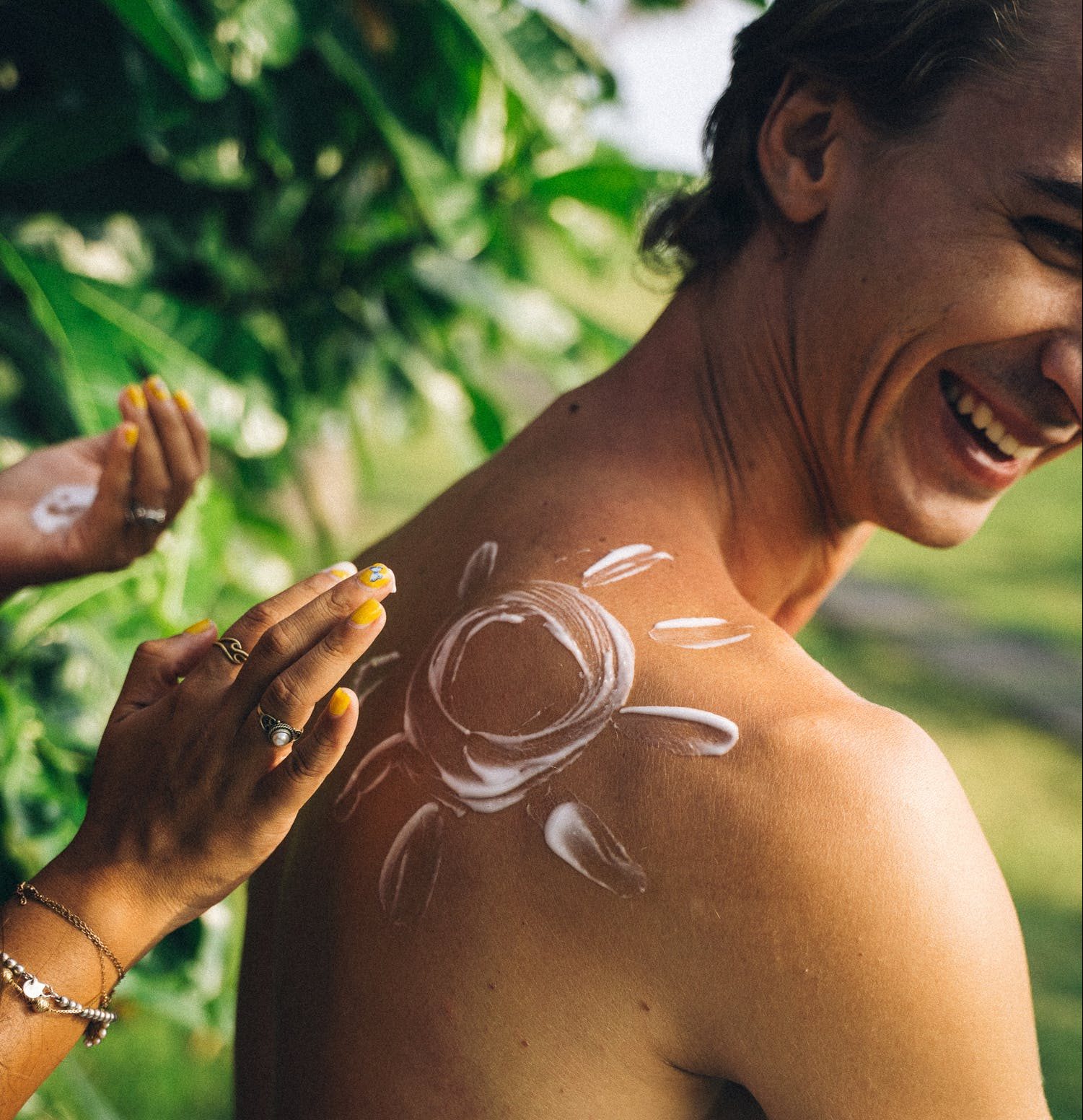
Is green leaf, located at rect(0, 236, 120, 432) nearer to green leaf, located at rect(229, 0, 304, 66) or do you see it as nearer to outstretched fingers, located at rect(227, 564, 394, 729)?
green leaf, located at rect(229, 0, 304, 66)

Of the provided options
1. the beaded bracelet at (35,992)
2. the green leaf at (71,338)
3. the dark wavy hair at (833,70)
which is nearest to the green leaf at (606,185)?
the green leaf at (71,338)

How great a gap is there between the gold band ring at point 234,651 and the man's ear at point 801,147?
78 cm

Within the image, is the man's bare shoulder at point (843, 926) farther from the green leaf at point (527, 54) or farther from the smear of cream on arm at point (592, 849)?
the green leaf at point (527, 54)

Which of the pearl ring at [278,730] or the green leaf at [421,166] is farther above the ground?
the pearl ring at [278,730]

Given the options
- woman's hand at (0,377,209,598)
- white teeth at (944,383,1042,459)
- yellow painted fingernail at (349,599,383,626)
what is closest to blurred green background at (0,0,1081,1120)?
woman's hand at (0,377,209,598)

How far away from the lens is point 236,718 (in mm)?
963

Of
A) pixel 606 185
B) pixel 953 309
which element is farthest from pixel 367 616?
pixel 606 185

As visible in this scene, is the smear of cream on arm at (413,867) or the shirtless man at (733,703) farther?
the smear of cream on arm at (413,867)

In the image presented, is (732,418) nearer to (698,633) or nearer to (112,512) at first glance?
(698,633)

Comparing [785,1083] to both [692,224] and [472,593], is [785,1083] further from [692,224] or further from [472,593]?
[692,224]

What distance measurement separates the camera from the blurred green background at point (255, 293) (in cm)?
236

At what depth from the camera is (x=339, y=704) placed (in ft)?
3.03

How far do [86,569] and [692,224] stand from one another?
0.98 m

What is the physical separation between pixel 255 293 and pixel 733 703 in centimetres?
261
